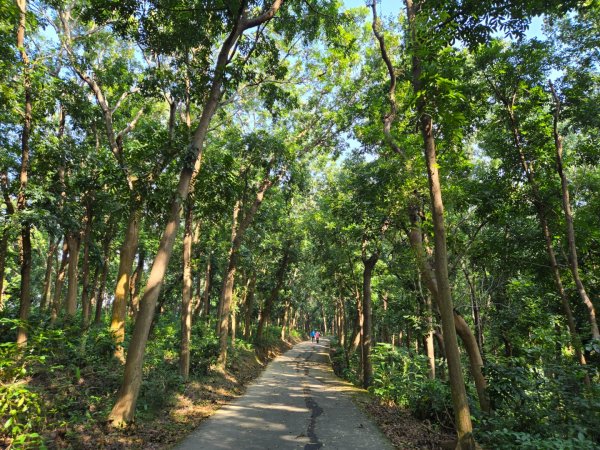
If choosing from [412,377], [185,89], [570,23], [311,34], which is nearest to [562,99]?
[570,23]

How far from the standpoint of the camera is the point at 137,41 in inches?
352

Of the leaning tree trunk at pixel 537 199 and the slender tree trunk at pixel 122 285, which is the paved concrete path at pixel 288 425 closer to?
the slender tree trunk at pixel 122 285

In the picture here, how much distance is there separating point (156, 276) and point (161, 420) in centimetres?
326

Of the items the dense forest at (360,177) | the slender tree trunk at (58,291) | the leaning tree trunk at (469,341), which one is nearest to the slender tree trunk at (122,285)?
the dense forest at (360,177)

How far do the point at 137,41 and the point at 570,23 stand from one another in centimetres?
1144

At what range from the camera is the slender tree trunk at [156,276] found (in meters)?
6.86

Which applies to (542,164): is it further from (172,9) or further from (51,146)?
(51,146)

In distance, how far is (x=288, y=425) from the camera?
841cm

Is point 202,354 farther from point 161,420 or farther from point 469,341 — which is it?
point 469,341

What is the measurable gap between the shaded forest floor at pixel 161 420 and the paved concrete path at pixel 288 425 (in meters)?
0.40

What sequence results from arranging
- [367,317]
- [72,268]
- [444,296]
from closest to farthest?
[444,296]
[72,268]
[367,317]

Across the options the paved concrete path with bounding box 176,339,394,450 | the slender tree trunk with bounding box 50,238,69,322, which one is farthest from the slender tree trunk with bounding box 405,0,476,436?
the slender tree trunk with bounding box 50,238,69,322

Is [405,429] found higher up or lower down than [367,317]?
lower down

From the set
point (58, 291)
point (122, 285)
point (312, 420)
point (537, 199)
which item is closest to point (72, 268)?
point (58, 291)
